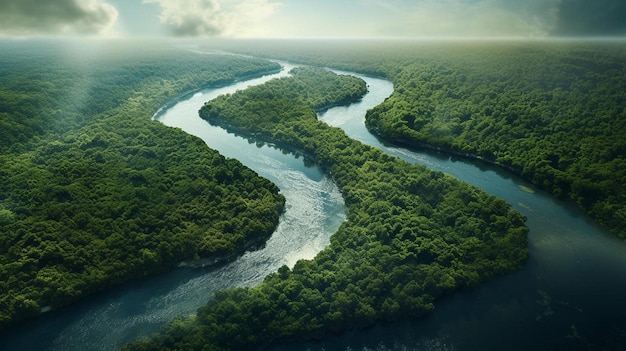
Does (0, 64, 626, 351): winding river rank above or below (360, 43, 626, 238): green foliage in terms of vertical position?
below

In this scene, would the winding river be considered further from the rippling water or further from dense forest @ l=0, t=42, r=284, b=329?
dense forest @ l=0, t=42, r=284, b=329

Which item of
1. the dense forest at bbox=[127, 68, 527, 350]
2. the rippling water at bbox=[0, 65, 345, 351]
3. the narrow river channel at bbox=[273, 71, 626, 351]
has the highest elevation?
the dense forest at bbox=[127, 68, 527, 350]

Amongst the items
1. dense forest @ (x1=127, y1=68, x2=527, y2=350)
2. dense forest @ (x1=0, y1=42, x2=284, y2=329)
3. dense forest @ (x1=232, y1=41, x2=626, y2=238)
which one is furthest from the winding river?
dense forest @ (x1=232, y1=41, x2=626, y2=238)

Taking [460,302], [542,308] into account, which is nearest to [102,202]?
[460,302]

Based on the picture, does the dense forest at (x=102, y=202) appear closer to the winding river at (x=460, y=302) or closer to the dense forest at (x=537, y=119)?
the winding river at (x=460, y=302)

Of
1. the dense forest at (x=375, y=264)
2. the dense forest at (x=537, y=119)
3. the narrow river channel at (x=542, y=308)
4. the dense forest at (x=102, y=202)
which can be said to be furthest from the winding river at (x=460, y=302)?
the dense forest at (x=537, y=119)

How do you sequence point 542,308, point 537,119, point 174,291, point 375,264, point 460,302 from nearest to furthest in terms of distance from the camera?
point 542,308 → point 460,302 → point 375,264 → point 174,291 → point 537,119

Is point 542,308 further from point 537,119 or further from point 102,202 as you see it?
point 102,202
